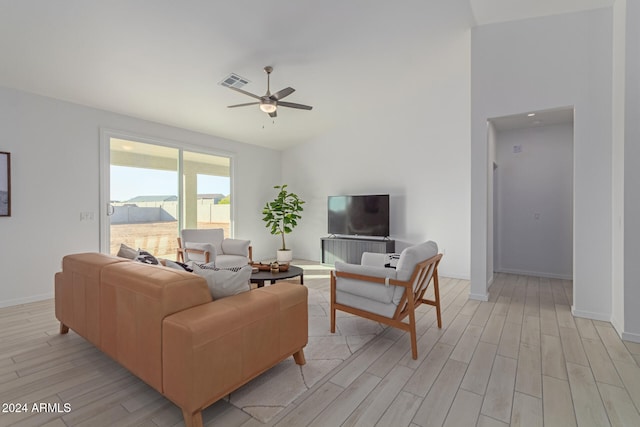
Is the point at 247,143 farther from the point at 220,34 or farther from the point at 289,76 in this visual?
the point at 220,34

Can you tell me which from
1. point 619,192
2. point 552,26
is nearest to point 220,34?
point 552,26

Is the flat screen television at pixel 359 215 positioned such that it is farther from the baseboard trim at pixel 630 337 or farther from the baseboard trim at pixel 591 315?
the baseboard trim at pixel 630 337

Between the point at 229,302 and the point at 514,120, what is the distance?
14.8ft

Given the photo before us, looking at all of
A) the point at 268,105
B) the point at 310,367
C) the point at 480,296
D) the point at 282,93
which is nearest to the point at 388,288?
the point at 310,367

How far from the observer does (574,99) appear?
136 inches

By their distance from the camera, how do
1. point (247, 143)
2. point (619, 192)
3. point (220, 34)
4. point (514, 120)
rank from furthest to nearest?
1. point (247, 143)
2. point (514, 120)
3. point (220, 34)
4. point (619, 192)

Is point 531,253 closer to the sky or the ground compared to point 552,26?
closer to the ground

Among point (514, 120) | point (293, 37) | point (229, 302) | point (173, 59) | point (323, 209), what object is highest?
point (293, 37)

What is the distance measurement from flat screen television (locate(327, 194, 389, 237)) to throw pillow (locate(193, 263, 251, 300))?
404cm

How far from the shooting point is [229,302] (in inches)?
75.0

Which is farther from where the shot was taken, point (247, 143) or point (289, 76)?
point (247, 143)

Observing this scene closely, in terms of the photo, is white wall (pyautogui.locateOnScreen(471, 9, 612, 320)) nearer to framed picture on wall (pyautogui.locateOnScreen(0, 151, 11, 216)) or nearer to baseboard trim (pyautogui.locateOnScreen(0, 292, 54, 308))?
baseboard trim (pyautogui.locateOnScreen(0, 292, 54, 308))

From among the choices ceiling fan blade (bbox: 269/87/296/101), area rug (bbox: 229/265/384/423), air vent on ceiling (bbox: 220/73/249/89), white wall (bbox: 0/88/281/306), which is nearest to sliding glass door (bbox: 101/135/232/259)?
white wall (bbox: 0/88/281/306)

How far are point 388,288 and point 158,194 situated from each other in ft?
14.3
